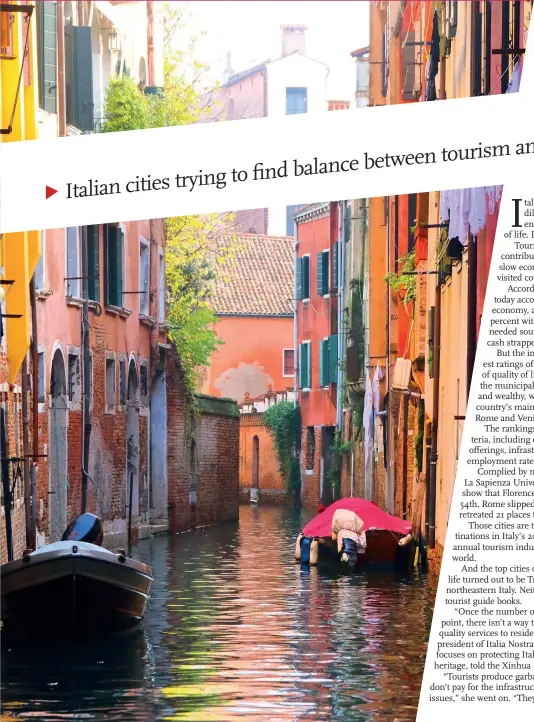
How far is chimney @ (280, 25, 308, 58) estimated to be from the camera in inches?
2377

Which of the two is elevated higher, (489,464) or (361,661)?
(489,464)

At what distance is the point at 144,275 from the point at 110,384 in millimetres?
4390

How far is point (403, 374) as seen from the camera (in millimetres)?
26328

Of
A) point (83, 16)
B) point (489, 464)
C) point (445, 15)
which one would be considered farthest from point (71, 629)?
point (83, 16)

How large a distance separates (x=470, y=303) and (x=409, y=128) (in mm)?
8332

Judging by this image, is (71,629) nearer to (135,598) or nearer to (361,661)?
(135,598)

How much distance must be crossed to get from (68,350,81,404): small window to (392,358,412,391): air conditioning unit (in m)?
5.01

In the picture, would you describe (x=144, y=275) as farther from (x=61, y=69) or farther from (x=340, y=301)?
(x=340, y=301)

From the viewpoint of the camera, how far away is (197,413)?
3691cm

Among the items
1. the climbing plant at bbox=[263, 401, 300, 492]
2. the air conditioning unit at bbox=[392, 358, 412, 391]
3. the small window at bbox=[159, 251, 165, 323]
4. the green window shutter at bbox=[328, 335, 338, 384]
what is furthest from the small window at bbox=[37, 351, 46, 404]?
the climbing plant at bbox=[263, 401, 300, 492]

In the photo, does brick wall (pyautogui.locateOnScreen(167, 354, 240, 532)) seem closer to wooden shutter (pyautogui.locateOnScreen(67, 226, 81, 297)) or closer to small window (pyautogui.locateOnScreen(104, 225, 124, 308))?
small window (pyautogui.locateOnScreen(104, 225, 124, 308))

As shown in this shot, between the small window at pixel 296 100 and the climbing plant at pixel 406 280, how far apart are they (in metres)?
30.1

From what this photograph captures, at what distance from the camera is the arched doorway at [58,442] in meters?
24.3

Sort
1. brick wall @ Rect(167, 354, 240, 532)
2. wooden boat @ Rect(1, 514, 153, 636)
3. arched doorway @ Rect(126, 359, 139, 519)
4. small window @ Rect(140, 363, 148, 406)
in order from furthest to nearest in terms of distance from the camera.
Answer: brick wall @ Rect(167, 354, 240, 532) < small window @ Rect(140, 363, 148, 406) < arched doorway @ Rect(126, 359, 139, 519) < wooden boat @ Rect(1, 514, 153, 636)
